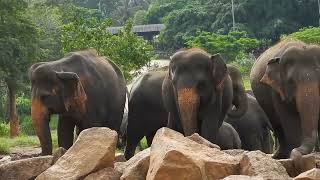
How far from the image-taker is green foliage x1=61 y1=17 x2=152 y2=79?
21438mm

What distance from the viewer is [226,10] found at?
49.6 metres

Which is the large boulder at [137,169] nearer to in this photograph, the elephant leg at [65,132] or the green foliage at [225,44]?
the elephant leg at [65,132]

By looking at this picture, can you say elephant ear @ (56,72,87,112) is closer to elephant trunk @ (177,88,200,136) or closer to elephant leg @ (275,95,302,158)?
elephant trunk @ (177,88,200,136)

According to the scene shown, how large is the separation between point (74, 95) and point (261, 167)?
3.84 m

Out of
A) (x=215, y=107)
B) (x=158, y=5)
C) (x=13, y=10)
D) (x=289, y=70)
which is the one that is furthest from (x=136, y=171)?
(x=158, y=5)

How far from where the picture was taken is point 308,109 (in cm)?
731

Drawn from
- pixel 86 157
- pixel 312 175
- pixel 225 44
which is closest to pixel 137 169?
pixel 86 157

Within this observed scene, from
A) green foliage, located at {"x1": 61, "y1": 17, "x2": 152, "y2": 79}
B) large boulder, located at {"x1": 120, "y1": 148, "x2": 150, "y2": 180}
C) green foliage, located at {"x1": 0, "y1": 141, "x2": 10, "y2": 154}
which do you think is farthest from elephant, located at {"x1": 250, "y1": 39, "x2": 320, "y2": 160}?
green foliage, located at {"x1": 61, "y1": 17, "x2": 152, "y2": 79}

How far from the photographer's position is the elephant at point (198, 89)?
8391mm

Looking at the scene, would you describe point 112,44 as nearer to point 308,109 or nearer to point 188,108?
point 188,108

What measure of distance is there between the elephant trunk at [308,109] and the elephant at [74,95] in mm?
2703

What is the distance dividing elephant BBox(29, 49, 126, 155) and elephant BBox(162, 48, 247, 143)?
1.10m

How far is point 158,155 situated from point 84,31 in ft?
55.6

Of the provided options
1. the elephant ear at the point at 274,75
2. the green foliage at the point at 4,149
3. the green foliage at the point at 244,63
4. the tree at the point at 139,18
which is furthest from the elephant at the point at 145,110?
the tree at the point at 139,18
